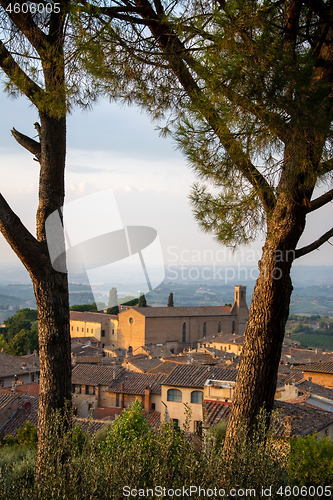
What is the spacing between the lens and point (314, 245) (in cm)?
371

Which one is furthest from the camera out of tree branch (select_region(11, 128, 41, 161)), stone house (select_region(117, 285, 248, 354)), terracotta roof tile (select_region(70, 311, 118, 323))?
terracotta roof tile (select_region(70, 311, 118, 323))

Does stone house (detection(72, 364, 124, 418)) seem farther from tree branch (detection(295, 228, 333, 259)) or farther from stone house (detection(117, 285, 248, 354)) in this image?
stone house (detection(117, 285, 248, 354))

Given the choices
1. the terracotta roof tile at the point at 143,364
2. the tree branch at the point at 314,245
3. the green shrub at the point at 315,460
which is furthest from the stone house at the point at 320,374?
the tree branch at the point at 314,245

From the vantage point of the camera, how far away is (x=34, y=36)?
392cm

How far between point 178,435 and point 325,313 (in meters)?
93.5

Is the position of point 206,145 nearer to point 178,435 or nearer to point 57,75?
point 57,75

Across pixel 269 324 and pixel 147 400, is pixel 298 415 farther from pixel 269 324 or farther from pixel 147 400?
pixel 147 400

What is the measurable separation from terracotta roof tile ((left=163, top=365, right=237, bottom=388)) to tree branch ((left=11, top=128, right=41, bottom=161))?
1404cm

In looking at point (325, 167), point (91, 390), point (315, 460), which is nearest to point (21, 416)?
point (91, 390)

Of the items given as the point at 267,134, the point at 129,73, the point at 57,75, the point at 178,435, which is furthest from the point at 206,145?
the point at 178,435

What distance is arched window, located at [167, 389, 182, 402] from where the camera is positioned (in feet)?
55.6

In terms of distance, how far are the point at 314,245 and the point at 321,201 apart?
0.38m

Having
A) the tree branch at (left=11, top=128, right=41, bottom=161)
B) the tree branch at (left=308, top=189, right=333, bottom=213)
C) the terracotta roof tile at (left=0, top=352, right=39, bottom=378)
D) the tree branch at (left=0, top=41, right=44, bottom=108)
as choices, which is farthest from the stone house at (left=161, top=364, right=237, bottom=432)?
the tree branch at (left=0, top=41, right=44, bottom=108)

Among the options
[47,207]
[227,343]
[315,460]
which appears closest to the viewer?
[47,207]
